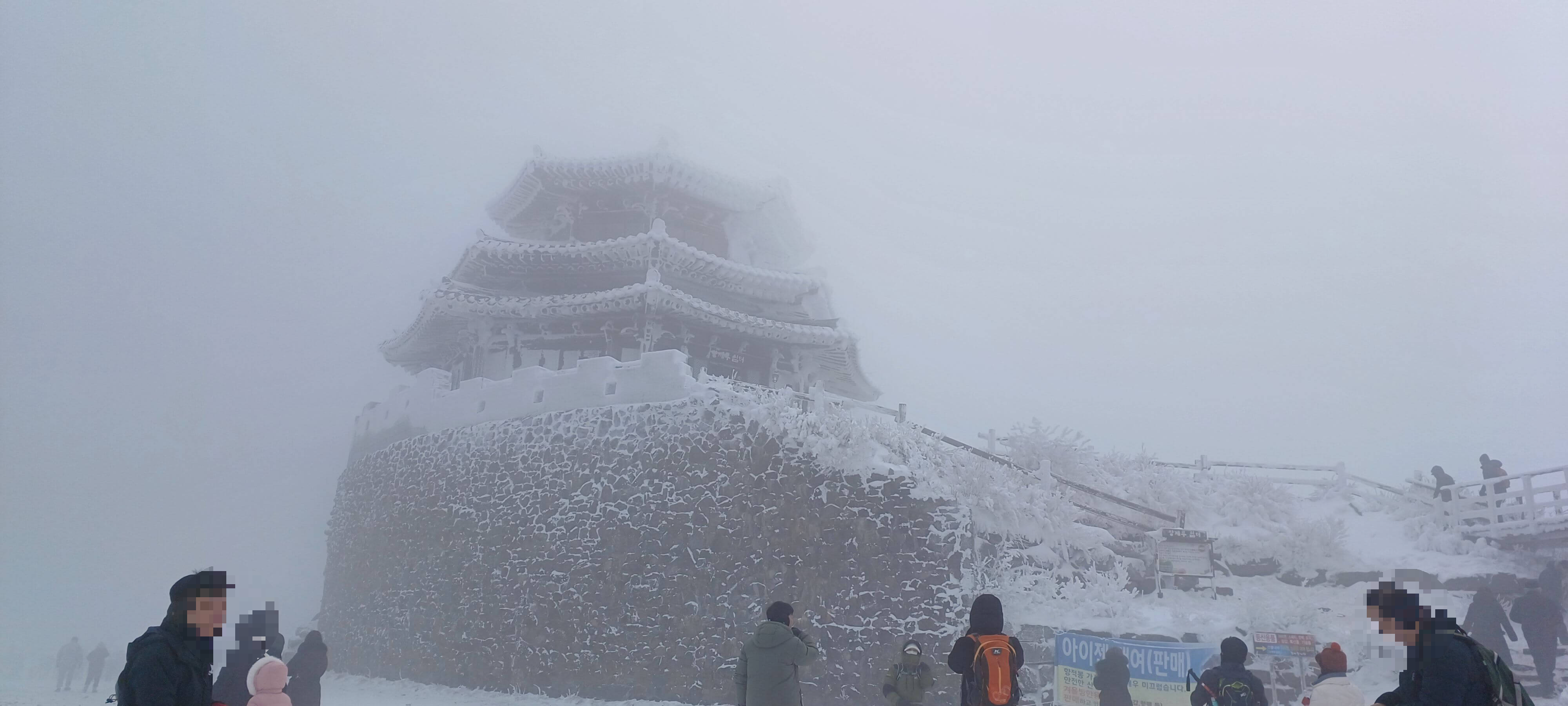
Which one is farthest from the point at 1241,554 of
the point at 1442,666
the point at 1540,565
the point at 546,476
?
the point at 1442,666

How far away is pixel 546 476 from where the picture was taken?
16.3m

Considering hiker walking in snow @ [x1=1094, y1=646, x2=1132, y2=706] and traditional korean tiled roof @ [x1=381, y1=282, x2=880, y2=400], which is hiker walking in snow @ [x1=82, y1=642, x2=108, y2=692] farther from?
hiker walking in snow @ [x1=1094, y1=646, x2=1132, y2=706]

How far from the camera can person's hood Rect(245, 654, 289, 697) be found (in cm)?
516

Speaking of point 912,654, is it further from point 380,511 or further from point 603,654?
point 380,511

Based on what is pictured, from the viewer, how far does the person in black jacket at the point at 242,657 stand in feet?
19.6

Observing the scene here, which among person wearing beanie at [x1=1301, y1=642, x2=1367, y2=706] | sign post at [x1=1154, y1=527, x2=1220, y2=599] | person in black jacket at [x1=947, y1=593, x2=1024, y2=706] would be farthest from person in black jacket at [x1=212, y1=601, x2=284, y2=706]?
sign post at [x1=1154, y1=527, x2=1220, y2=599]

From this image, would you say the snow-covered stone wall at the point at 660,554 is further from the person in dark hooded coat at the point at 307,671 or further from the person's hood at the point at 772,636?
the person's hood at the point at 772,636

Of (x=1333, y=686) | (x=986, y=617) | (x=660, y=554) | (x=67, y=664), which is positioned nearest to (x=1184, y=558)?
(x=660, y=554)

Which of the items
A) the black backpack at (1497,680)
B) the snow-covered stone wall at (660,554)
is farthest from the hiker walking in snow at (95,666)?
the black backpack at (1497,680)

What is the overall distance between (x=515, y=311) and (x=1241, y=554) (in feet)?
48.4

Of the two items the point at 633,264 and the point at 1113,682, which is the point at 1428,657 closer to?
the point at 1113,682

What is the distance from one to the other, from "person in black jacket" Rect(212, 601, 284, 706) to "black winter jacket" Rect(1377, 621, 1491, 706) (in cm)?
641

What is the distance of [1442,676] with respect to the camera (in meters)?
3.46

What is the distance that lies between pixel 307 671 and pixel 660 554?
6.59 metres
